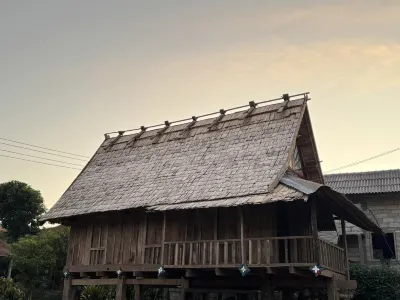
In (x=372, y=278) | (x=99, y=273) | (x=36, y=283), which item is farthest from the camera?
(x=36, y=283)

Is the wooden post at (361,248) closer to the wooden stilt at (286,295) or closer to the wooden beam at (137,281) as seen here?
the wooden stilt at (286,295)

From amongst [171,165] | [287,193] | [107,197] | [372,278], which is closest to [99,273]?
[107,197]

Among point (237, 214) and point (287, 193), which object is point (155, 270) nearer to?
point (237, 214)

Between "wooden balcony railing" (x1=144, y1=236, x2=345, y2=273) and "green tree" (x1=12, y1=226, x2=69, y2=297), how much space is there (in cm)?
1446

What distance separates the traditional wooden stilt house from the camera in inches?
519

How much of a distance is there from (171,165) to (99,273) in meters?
4.80

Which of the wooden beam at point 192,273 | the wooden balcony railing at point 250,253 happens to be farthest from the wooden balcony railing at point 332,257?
the wooden beam at point 192,273

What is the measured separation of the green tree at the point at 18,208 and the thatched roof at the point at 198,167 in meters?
16.0

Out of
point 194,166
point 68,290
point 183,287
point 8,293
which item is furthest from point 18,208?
point 183,287

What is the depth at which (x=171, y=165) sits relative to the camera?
17.1m

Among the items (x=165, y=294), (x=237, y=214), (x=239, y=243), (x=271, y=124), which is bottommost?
(x=165, y=294)

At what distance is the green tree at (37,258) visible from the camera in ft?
87.6

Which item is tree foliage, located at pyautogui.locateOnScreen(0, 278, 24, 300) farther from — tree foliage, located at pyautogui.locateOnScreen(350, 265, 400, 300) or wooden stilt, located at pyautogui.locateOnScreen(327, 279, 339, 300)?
wooden stilt, located at pyautogui.locateOnScreen(327, 279, 339, 300)

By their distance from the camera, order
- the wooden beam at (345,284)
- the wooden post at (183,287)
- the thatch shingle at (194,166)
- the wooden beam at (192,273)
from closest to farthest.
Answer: the thatch shingle at (194,166), the wooden beam at (192,273), the wooden beam at (345,284), the wooden post at (183,287)
